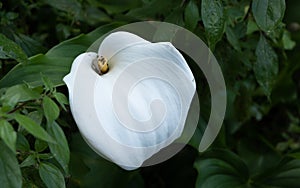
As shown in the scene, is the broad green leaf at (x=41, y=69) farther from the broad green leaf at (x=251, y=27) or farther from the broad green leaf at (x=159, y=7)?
the broad green leaf at (x=251, y=27)

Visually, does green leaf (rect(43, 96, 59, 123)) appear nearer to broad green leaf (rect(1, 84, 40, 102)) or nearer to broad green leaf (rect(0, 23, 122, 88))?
broad green leaf (rect(1, 84, 40, 102))

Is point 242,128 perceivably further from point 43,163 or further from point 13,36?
point 43,163

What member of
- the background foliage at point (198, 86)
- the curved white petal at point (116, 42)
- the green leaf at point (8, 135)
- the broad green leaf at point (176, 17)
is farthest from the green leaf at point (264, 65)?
the green leaf at point (8, 135)

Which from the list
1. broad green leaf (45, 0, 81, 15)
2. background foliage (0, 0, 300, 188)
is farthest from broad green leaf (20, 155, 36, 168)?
broad green leaf (45, 0, 81, 15)

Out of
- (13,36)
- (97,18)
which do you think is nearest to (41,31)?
(97,18)

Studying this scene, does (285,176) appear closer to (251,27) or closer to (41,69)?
(251,27)

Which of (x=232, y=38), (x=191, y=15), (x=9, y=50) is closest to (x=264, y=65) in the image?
(x=232, y=38)
